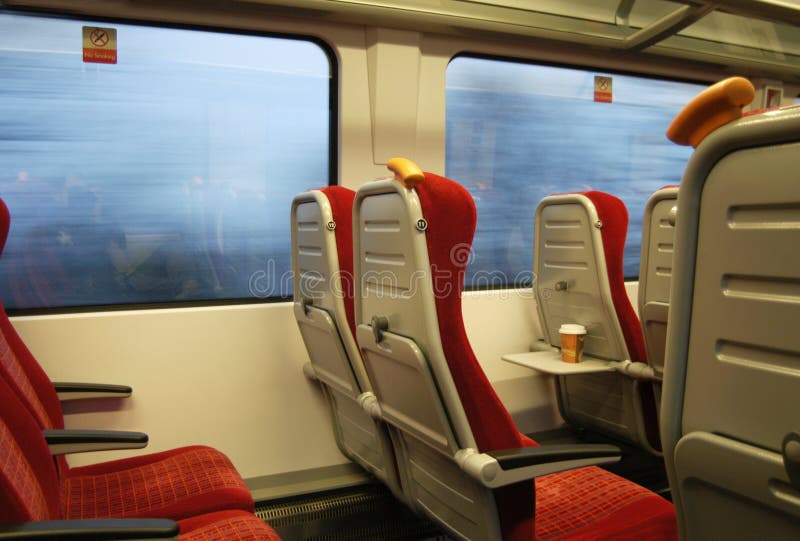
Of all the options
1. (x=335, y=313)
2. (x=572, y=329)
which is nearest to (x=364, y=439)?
(x=335, y=313)

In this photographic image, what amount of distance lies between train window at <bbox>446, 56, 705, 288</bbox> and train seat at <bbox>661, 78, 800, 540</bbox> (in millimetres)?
2379

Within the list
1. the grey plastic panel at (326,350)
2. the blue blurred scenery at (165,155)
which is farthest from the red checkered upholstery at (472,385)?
the blue blurred scenery at (165,155)

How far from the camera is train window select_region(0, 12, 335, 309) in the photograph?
2.56 metres

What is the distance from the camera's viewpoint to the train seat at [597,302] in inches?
107

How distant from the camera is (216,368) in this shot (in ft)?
8.97

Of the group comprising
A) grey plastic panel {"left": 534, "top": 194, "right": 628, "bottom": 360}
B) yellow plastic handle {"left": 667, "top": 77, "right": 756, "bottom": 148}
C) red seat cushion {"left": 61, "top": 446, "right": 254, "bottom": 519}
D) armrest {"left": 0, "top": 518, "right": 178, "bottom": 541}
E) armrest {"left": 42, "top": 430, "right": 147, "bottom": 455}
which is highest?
yellow plastic handle {"left": 667, "top": 77, "right": 756, "bottom": 148}

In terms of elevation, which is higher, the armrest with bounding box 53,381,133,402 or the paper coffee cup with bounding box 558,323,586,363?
the paper coffee cup with bounding box 558,323,586,363

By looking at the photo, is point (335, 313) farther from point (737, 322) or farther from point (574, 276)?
point (737, 322)

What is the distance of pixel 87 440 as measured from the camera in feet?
6.11

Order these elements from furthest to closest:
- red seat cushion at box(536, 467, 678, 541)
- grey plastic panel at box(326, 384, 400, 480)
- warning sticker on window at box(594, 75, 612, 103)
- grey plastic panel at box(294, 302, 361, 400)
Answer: warning sticker on window at box(594, 75, 612, 103), grey plastic panel at box(294, 302, 361, 400), grey plastic panel at box(326, 384, 400, 480), red seat cushion at box(536, 467, 678, 541)

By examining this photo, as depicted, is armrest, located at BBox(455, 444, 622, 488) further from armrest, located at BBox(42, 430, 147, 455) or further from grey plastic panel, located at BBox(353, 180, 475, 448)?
armrest, located at BBox(42, 430, 147, 455)

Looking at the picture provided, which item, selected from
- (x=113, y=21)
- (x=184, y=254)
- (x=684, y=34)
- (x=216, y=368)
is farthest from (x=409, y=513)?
(x=684, y=34)

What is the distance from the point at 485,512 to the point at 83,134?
2.20 meters

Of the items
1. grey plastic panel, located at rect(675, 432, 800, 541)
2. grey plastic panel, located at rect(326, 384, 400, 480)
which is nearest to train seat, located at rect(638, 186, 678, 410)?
grey plastic panel, located at rect(326, 384, 400, 480)
